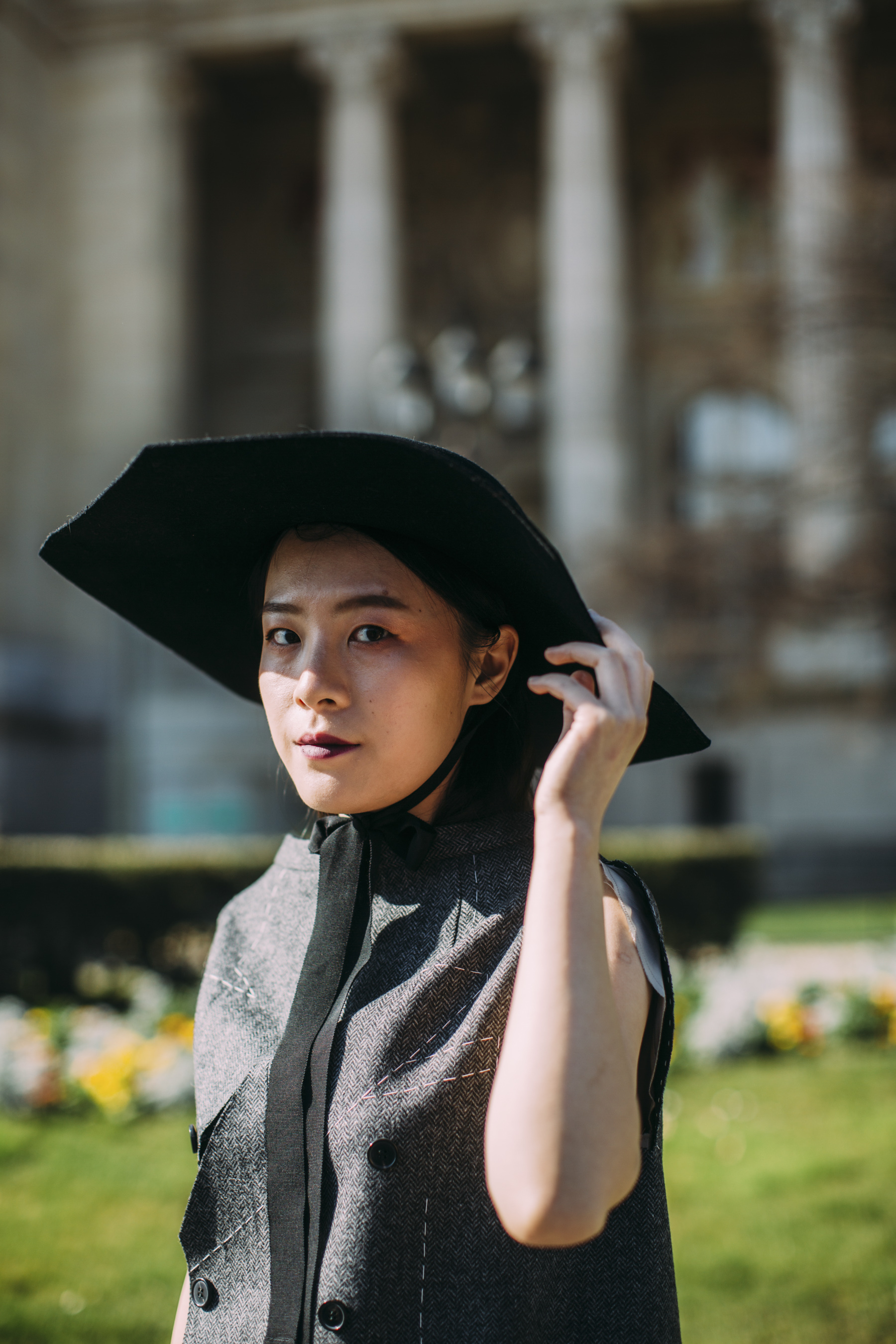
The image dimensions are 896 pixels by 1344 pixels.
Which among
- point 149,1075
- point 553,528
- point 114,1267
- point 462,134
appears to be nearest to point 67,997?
point 149,1075

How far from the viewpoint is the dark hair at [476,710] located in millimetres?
1758

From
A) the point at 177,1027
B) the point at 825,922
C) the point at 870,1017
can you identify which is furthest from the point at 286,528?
the point at 825,922

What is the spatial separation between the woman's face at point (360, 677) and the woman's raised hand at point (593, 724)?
0.54 feet

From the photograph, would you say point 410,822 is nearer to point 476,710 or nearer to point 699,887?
point 476,710

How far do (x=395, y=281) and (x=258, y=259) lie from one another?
6.19 metres

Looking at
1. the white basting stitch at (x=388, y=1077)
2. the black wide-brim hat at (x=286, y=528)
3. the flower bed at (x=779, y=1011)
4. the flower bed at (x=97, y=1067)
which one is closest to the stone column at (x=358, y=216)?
the flower bed at (x=779, y=1011)

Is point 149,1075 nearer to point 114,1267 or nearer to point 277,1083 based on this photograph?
point 114,1267

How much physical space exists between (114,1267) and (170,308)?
26116 millimetres

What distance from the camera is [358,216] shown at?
1069 inches

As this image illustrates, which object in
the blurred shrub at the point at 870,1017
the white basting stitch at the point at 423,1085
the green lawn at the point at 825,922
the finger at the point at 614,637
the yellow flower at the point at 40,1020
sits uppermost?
the finger at the point at 614,637

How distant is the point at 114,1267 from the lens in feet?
14.8

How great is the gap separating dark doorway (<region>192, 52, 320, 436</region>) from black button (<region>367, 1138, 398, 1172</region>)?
30.3m

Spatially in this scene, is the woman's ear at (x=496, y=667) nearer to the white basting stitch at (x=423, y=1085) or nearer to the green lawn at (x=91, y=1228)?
the white basting stitch at (x=423, y=1085)

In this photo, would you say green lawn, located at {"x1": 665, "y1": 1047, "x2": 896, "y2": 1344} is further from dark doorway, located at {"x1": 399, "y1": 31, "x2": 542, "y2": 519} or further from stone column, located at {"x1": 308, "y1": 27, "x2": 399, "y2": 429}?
dark doorway, located at {"x1": 399, "y1": 31, "x2": 542, "y2": 519}
